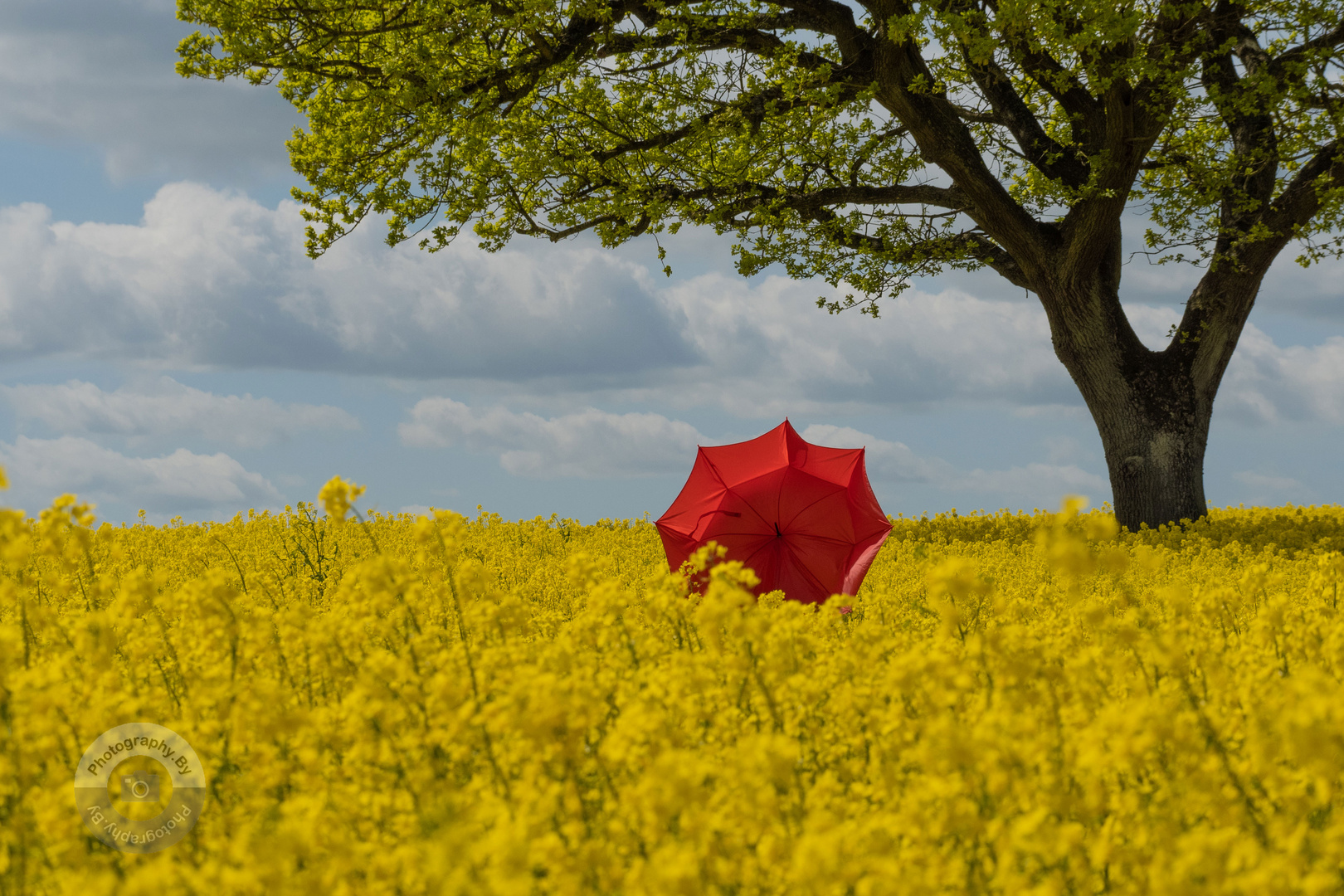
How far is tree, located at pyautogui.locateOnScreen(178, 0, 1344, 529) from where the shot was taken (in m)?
11.7

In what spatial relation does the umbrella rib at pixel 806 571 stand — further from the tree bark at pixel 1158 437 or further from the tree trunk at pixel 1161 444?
the tree trunk at pixel 1161 444

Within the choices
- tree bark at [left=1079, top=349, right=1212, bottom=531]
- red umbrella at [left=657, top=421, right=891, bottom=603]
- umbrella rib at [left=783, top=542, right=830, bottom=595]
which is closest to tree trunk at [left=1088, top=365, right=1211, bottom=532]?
tree bark at [left=1079, top=349, right=1212, bottom=531]

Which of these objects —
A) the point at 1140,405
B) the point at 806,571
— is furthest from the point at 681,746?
the point at 1140,405

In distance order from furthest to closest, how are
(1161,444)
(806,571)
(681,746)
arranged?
(1161,444)
(806,571)
(681,746)

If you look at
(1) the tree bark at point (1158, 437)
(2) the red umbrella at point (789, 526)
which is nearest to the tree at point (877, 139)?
(1) the tree bark at point (1158, 437)

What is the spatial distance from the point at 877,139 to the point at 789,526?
863 centimetres

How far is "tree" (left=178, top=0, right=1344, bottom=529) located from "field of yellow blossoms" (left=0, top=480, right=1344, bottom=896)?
801 centimetres

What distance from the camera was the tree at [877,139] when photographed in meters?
11.7

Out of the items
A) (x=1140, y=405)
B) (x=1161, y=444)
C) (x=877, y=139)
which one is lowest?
(x=1161, y=444)

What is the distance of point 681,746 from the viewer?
3.44m

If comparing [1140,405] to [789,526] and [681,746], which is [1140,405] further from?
[681,746]

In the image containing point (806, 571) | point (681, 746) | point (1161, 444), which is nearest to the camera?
point (681, 746)

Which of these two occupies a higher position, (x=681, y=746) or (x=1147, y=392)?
(x=1147, y=392)

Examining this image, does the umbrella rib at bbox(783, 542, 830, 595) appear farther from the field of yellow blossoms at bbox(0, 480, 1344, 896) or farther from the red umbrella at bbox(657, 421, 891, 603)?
the field of yellow blossoms at bbox(0, 480, 1344, 896)
